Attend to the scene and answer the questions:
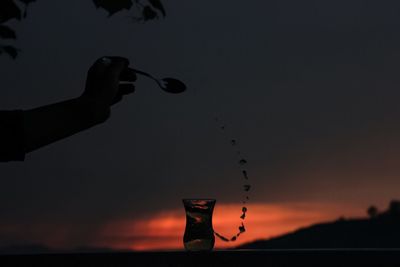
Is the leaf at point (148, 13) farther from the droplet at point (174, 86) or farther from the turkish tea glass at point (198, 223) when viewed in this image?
the turkish tea glass at point (198, 223)

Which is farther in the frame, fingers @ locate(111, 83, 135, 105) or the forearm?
fingers @ locate(111, 83, 135, 105)

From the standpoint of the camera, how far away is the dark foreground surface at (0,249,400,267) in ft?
6.91

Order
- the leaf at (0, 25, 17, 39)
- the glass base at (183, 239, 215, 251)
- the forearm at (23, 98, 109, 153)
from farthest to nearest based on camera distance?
the glass base at (183, 239, 215, 251)
the leaf at (0, 25, 17, 39)
the forearm at (23, 98, 109, 153)

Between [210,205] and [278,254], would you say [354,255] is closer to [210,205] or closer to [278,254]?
[278,254]

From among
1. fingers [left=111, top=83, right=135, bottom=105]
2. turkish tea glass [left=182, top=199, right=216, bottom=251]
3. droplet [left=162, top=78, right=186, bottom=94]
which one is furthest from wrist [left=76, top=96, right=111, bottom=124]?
turkish tea glass [left=182, top=199, right=216, bottom=251]

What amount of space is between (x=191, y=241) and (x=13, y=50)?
915mm

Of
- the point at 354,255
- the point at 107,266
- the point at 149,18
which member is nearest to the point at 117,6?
the point at 149,18

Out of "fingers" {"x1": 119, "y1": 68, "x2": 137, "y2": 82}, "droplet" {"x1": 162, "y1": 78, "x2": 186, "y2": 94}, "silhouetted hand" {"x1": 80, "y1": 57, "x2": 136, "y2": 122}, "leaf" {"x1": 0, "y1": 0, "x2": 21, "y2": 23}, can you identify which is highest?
"leaf" {"x1": 0, "y1": 0, "x2": 21, "y2": 23}

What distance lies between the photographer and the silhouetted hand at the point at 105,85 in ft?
5.40

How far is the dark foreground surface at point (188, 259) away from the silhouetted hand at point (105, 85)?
1.95 ft

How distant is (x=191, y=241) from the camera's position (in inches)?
96.4

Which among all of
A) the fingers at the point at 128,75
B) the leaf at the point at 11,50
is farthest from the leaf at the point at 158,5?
the leaf at the point at 11,50

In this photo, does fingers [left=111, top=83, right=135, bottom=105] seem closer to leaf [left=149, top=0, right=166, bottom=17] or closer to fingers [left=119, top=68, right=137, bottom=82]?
fingers [left=119, top=68, right=137, bottom=82]

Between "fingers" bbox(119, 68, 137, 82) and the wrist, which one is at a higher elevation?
"fingers" bbox(119, 68, 137, 82)
